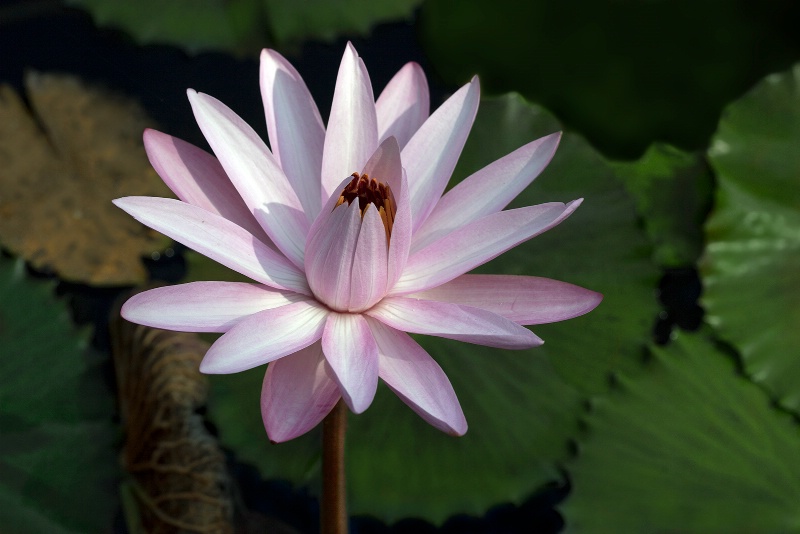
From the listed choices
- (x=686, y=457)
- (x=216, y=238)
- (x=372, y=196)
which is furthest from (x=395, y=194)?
(x=686, y=457)

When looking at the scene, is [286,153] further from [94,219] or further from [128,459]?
[94,219]

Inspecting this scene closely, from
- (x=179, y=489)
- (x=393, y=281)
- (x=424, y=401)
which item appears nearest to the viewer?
(x=424, y=401)

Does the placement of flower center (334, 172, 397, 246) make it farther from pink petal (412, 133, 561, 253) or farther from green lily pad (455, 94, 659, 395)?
green lily pad (455, 94, 659, 395)

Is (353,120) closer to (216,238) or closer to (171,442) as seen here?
(216,238)

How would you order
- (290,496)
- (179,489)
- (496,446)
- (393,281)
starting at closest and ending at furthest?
1. (393,281)
2. (496,446)
3. (179,489)
4. (290,496)

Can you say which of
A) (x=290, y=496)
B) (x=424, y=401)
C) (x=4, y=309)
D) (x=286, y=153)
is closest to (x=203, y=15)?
(x=4, y=309)

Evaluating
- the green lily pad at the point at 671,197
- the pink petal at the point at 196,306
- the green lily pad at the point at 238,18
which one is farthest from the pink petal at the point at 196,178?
the green lily pad at the point at 238,18
